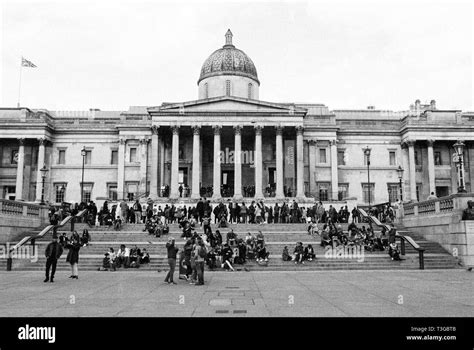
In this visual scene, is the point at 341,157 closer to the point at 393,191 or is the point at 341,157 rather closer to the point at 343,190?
the point at 343,190

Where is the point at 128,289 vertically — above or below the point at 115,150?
below

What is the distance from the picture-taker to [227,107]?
50.4 meters

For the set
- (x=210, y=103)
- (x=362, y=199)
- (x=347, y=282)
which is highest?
(x=210, y=103)

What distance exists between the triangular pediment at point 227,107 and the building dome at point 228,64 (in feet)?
28.1

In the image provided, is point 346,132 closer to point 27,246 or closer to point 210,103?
point 210,103

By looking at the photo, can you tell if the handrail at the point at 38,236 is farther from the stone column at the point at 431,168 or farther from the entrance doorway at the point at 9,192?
the stone column at the point at 431,168

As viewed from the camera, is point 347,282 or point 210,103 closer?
point 347,282

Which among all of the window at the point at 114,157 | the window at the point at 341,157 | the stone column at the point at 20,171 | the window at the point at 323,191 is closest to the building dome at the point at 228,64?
the window at the point at 341,157

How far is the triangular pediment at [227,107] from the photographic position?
50094 millimetres

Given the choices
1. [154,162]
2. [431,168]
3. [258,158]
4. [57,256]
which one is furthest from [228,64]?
[57,256]
